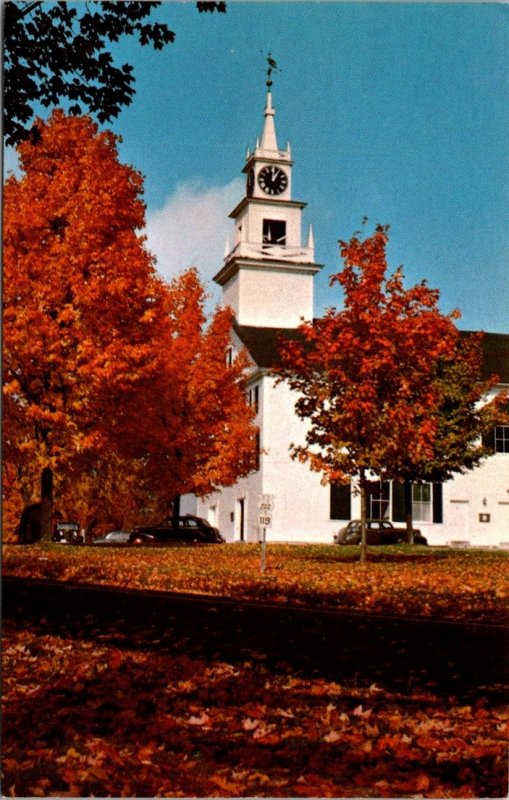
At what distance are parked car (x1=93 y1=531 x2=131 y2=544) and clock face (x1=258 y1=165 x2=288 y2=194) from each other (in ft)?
12.6

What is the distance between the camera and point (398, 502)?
41.9 ft

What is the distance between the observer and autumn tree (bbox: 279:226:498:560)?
12141mm

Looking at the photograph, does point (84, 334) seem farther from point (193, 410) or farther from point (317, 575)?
point (317, 575)

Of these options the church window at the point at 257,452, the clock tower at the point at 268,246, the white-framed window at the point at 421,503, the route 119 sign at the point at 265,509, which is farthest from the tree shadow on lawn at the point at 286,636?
the church window at the point at 257,452

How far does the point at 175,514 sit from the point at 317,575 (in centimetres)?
204

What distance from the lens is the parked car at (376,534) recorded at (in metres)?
11.0

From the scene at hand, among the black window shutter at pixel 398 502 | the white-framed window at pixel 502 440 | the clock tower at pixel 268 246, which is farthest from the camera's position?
the black window shutter at pixel 398 502

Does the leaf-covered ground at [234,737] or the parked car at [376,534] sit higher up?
the parked car at [376,534]

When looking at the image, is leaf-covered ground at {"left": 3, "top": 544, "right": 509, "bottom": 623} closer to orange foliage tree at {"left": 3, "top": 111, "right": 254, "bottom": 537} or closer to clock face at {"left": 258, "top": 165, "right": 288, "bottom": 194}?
orange foliage tree at {"left": 3, "top": 111, "right": 254, "bottom": 537}

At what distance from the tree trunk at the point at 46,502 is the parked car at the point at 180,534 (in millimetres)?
1156

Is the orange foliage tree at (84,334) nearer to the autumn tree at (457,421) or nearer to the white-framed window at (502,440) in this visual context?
the autumn tree at (457,421)

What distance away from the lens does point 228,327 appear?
1389 cm

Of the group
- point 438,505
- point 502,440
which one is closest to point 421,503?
point 438,505

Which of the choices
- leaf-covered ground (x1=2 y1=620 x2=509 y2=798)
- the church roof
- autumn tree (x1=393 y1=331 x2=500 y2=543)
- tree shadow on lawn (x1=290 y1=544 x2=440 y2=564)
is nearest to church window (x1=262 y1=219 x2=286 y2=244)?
autumn tree (x1=393 y1=331 x2=500 y2=543)
